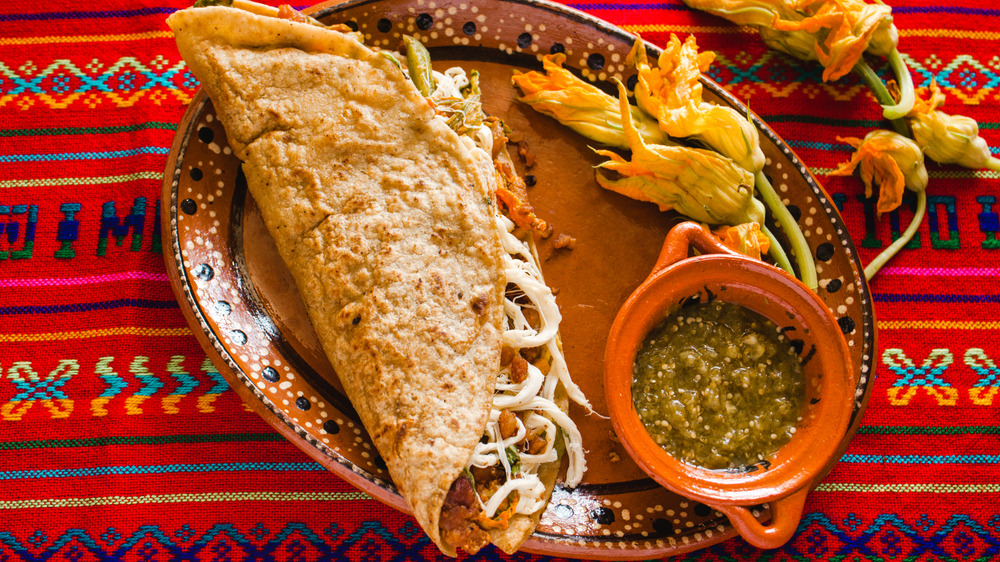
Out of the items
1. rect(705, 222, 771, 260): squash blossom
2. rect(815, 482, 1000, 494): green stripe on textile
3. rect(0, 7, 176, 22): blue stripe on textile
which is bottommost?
rect(815, 482, 1000, 494): green stripe on textile

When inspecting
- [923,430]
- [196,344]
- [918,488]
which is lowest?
[918,488]

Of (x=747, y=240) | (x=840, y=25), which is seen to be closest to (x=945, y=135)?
(x=840, y=25)

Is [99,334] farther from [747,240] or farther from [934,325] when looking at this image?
[934,325]

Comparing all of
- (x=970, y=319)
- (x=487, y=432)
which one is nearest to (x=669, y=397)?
(x=487, y=432)

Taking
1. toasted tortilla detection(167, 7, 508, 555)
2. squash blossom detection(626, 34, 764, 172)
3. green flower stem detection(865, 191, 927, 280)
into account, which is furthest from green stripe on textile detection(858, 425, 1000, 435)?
toasted tortilla detection(167, 7, 508, 555)

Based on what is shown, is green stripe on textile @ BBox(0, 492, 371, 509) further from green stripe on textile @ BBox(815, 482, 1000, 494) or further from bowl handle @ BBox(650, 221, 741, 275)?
green stripe on textile @ BBox(815, 482, 1000, 494)

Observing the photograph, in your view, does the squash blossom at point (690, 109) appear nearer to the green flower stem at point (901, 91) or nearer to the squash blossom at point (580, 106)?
the squash blossom at point (580, 106)
